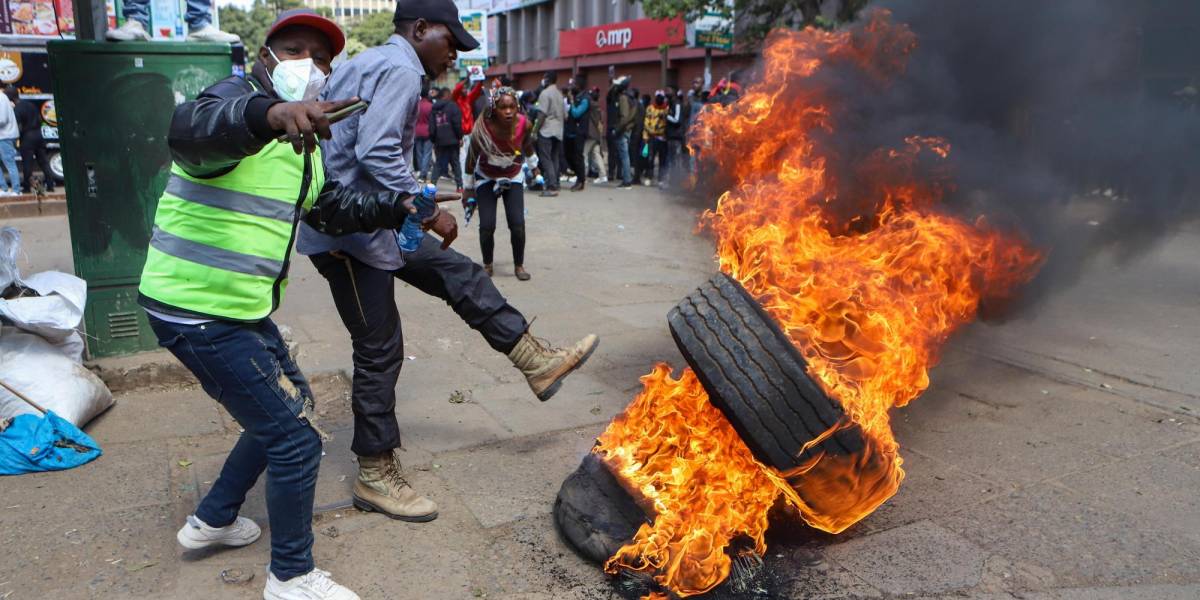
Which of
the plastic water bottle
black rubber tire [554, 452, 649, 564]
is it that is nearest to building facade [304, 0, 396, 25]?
the plastic water bottle

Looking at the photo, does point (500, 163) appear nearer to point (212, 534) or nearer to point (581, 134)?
point (212, 534)

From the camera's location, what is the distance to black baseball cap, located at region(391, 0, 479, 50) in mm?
3539

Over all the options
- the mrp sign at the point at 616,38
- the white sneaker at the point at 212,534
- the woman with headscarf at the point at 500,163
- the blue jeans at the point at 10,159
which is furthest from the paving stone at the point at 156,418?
the mrp sign at the point at 616,38

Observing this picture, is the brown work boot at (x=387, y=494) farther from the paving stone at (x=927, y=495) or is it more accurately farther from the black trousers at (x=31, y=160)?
the black trousers at (x=31, y=160)

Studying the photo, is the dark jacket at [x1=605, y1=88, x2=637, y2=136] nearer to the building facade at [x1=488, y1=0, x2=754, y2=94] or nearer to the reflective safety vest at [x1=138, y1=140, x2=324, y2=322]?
the building facade at [x1=488, y1=0, x2=754, y2=94]

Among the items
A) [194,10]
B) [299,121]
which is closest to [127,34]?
[194,10]

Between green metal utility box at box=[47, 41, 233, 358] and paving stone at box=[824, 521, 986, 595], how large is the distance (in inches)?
174

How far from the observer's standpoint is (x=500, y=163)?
8.01 metres

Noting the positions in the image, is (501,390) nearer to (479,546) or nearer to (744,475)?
(479,546)

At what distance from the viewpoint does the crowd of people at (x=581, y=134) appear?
51.4 ft

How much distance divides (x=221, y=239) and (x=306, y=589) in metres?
1.15

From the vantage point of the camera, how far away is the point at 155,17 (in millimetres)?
18562

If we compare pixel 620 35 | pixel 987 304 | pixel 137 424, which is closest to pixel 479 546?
pixel 137 424

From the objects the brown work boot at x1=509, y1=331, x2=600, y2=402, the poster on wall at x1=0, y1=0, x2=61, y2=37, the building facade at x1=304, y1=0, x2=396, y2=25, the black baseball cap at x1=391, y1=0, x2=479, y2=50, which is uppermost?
the building facade at x1=304, y1=0, x2=396, y2=25
